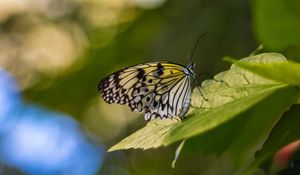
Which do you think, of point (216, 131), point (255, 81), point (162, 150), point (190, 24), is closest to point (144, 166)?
point (162, 150)

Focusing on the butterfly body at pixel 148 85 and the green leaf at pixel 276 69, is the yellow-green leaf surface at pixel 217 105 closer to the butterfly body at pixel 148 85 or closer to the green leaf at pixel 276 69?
the green leaf at pixel 276 69

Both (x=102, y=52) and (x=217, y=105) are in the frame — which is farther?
(x=102, y=52)

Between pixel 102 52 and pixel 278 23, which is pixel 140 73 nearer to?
pixel 278 23

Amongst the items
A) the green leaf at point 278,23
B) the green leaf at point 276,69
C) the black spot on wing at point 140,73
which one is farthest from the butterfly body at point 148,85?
the green leaf at point 276,69

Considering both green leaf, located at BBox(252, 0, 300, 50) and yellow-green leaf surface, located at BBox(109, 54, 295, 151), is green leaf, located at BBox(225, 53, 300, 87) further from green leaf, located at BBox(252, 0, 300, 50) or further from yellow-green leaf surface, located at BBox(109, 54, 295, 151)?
green leaf, located at BBox(252, 0, 300, 50)

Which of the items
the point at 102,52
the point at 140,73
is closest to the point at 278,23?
the point at 140,73

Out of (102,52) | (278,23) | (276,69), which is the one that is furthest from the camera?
(102,52)

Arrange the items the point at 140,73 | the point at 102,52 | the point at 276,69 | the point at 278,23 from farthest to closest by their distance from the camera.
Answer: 1. the point at 102,52
2. the point at 140,73
3. the point at 278,23
4. the point at 276,69

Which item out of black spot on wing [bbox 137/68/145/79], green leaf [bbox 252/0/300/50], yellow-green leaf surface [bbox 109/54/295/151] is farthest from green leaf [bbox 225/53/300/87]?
black spot on wing [bbox 137/68/145/79]
